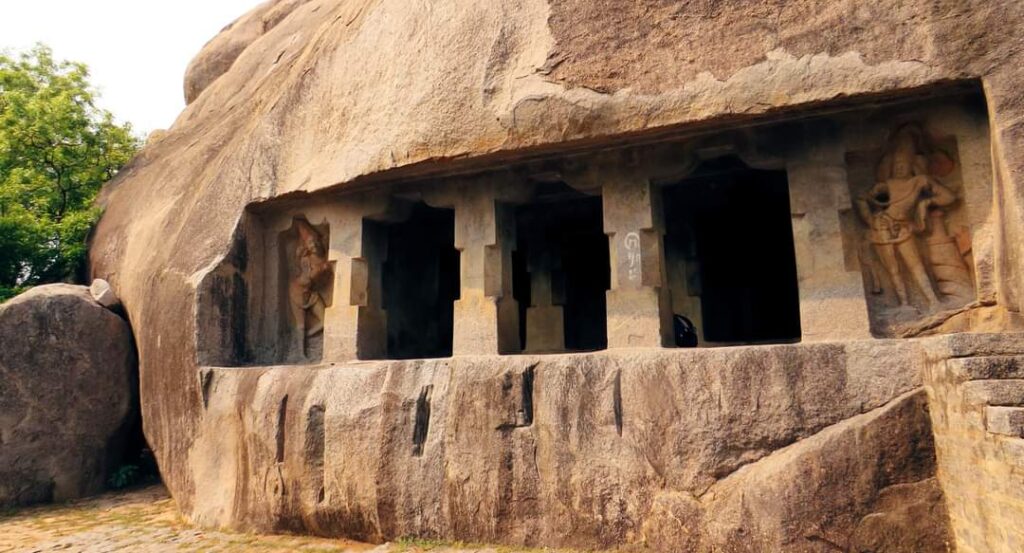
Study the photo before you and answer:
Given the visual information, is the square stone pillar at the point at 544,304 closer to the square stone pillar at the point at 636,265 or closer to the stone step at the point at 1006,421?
the square stone pillar at the point at 636,265

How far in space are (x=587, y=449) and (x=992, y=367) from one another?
2.35 meters

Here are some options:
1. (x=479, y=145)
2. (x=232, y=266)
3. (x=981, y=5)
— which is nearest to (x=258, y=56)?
(x=232, y=266)

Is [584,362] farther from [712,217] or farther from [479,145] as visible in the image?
[712,217]

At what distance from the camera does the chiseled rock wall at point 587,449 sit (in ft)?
12.7

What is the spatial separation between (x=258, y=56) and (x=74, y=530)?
219 inches

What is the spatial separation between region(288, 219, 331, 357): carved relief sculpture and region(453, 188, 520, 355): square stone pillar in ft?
5.48

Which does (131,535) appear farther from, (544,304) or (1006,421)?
(1006,421)

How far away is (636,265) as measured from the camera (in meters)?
5.24

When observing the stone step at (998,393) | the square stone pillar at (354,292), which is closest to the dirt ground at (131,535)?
the square stone pillar at (354,292)

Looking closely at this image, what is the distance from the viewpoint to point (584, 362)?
4777 mm

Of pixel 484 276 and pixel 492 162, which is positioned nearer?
pixel 492 162

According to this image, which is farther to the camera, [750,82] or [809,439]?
[750,82]

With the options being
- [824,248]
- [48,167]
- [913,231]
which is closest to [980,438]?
[824,248]

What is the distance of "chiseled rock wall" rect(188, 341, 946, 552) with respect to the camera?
12.7 feet
